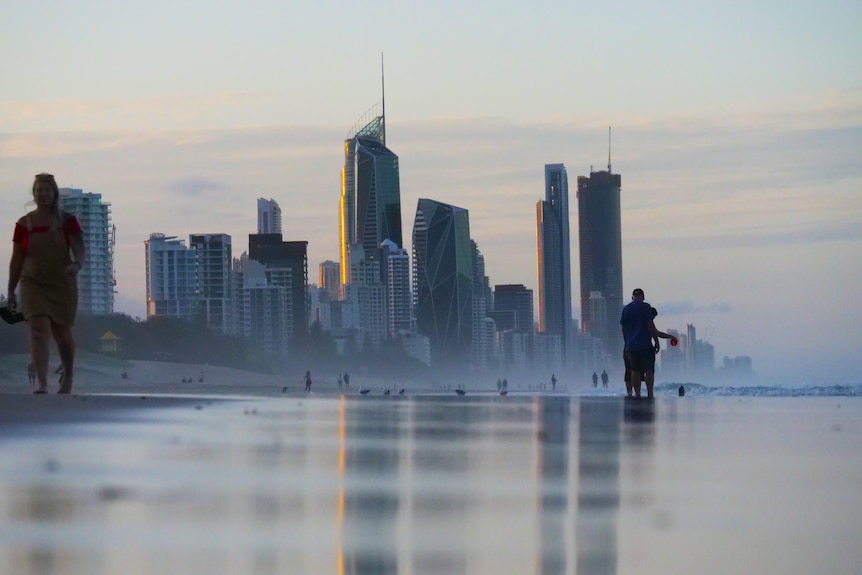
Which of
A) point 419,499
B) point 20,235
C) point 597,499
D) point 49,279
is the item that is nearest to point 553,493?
point 597,499

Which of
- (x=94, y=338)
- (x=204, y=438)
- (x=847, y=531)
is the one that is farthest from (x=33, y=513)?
(x=94, y=338)

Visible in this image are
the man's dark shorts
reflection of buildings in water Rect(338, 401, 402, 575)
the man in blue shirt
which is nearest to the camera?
reflection of buildings in water Rect(338, 401, 402, 575)

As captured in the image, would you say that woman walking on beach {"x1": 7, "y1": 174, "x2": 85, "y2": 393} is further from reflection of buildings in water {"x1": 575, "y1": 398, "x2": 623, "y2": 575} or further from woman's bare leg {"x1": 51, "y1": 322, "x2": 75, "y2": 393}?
reflection of buildings in water {"x1": 575, "y1": 398, "x2": 623, "y2": 575}

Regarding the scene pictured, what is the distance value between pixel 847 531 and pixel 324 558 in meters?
1.86

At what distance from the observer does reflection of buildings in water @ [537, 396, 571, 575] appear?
4.35m

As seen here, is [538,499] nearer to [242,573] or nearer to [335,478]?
[335,478]

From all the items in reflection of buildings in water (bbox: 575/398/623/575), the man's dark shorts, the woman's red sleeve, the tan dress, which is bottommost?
reflection of buildings in water (bbox: 575/398/623/575)

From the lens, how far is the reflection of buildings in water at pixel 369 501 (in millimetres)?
4266

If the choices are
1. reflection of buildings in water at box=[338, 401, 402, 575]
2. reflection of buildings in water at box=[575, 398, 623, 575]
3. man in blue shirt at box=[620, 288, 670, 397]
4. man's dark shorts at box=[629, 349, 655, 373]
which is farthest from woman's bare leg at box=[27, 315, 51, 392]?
man's dark shorts at box=[629, 349, 655, 373]

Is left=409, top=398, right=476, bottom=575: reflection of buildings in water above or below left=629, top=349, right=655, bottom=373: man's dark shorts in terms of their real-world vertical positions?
below

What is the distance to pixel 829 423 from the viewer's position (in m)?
11.9

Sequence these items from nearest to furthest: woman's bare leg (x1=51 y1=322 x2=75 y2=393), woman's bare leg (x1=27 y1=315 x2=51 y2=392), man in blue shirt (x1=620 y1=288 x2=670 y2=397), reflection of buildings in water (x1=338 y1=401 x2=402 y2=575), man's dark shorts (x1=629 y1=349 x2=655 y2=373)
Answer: reflection of buildings in water (x1=338 y1=401 x2=402 y2=575), woman's bare leg (x1=27 y1=315 x2=51 y2=392), woman's bare leg (x1=51 y1=322 x2=75 y2=393), man in blue shirt (x1=620 y1=288 x2=670 y2=397), man's dark shorts (x1=629 y1=349 x2=655 y2=373)

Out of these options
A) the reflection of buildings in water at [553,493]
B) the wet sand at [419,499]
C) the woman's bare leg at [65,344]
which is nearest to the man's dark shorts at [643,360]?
the reflection of buildings in water at [553,493]

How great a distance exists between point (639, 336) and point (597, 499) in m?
12.4
